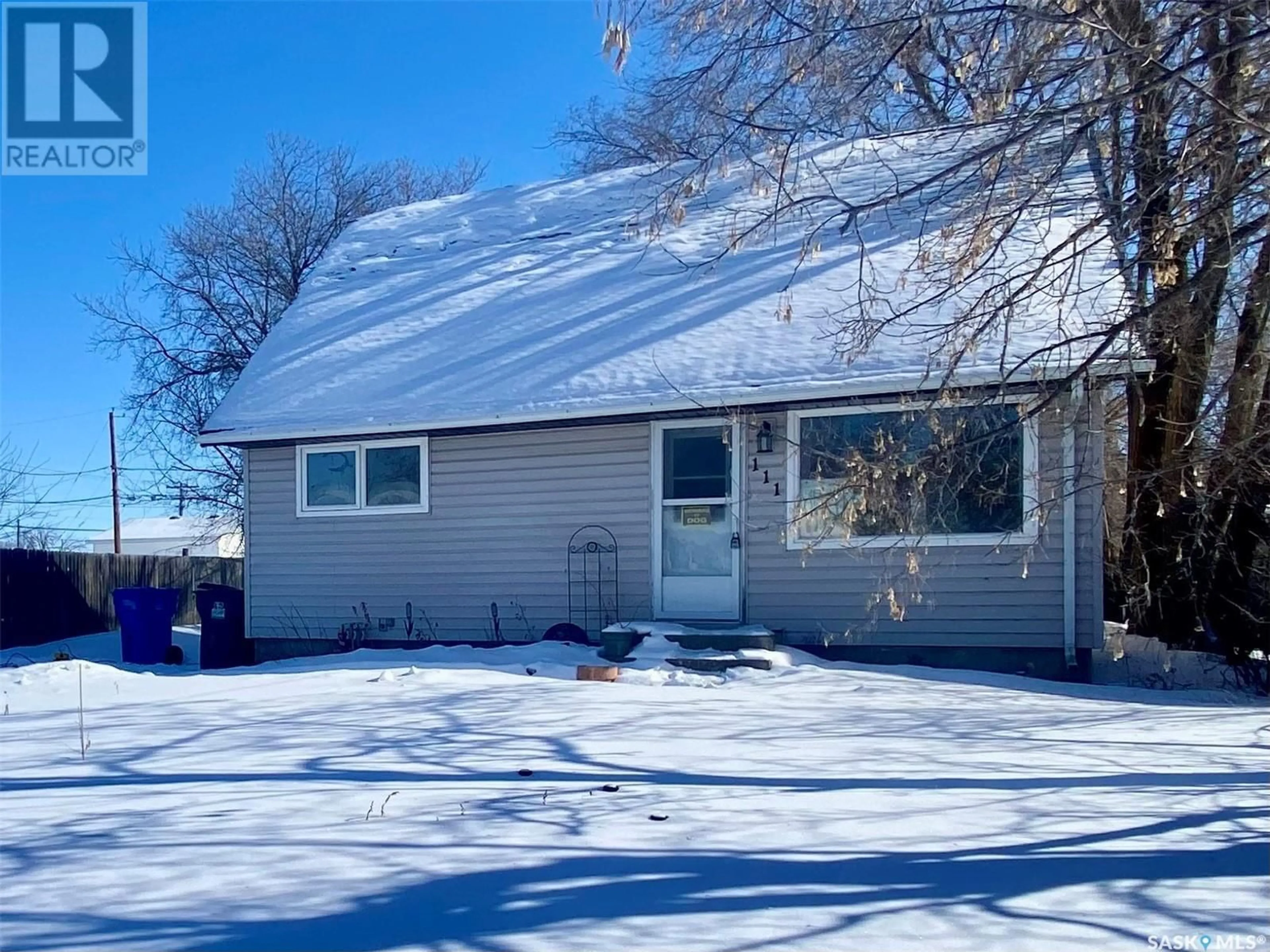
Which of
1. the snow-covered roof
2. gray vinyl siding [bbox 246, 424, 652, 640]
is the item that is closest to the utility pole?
the snow-covered roof

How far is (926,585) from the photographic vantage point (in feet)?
31.8

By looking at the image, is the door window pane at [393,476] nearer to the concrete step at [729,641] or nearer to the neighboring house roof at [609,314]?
the neighboring house roof at [609,314]

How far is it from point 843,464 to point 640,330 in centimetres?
519

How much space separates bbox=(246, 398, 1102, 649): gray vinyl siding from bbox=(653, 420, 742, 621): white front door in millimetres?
142

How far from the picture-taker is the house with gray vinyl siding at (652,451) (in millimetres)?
9203

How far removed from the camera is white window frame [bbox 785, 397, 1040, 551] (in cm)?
892

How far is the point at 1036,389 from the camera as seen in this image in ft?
23.5

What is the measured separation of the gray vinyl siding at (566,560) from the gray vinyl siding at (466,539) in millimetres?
16

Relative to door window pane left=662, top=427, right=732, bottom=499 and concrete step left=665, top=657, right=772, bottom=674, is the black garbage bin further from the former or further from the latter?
concrete step left=665, top=657, right=772, bottom=674

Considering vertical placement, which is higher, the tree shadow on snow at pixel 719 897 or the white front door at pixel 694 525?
the white front door at pixel 694 525

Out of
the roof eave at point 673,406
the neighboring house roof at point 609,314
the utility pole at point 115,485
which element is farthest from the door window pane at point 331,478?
the utility pole at point 115,485

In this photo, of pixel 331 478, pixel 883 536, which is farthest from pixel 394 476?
pixel 883 536

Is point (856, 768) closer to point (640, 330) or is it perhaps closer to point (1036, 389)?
point (1036, 389)

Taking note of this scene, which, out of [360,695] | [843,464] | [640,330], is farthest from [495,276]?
[843,464]
